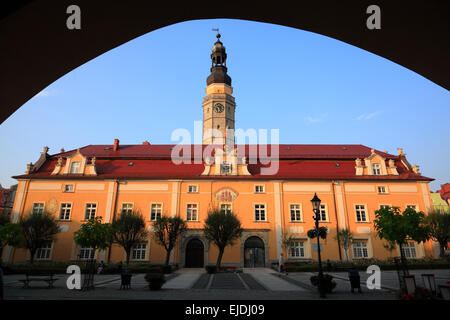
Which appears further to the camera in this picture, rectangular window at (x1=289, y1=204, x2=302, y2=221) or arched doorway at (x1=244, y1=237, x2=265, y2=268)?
rectangular window at (x1=289, y1=204, x2=302, y2=221)

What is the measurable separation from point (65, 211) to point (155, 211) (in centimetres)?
1021

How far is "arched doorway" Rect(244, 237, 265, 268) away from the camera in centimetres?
3025

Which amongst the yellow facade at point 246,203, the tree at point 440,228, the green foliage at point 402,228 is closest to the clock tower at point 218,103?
the yellow facade at point 246,203

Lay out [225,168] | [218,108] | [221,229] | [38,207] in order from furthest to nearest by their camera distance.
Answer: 1. [218,108]
2. [225,168]
3. [38,207]
4. [221,229]

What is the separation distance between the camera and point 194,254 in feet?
101

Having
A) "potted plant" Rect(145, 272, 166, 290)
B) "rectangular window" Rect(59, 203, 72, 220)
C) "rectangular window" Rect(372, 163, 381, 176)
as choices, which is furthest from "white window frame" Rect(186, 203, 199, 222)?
"rectangular window" Rect(372, 163, 381, 176)

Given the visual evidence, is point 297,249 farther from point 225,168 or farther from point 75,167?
point 75,167

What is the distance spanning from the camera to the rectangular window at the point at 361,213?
31.8 meters

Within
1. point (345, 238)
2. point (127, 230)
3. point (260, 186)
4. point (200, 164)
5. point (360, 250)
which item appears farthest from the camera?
point (200, 164)

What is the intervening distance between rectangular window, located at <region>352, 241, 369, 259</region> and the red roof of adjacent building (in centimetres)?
733

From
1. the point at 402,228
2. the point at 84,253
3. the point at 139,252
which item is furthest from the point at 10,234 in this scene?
the point at 402,228

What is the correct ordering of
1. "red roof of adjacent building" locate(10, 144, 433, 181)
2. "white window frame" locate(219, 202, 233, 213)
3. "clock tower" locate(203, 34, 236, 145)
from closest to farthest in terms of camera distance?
"white window frame" locate(219, 202, 233, 213), "red roof of adjacent building" locate(10, 144, 433, 181), "clock tower" locate(203, 34, 236, 145)

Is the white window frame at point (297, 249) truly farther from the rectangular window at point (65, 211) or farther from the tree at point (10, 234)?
the tree at point (10, 234)

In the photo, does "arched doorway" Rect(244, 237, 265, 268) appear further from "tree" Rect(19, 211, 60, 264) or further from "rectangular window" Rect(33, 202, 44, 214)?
"rectangular window" Rect(33, 202, 44, 214)
